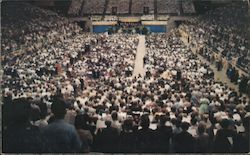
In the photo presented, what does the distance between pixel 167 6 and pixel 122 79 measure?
14574mm

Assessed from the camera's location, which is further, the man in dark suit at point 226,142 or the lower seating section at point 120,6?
the lower seating section at point 120,6

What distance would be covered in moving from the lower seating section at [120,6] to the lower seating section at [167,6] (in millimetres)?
3331

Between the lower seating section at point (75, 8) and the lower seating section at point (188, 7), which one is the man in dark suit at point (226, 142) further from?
the lower seating section at point (188, 7)

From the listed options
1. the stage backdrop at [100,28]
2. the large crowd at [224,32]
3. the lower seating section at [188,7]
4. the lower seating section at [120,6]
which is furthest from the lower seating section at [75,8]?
the large crowd at [224,32]

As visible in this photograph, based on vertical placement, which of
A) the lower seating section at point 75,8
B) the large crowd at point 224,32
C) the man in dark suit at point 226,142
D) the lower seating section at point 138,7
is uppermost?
the lower seating section at point 138,7

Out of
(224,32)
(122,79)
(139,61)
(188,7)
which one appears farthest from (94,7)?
(122,79)

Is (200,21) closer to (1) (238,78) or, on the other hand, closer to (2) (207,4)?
(2) (207,4)

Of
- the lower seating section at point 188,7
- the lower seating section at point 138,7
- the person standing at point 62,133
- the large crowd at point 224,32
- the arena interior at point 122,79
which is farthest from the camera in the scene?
the lower seating section at point 138,7

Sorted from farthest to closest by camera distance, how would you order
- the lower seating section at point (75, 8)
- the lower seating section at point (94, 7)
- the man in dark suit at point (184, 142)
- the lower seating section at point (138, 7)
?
1. the lower seating section at point (138, 7)
2. the lower seating section at point (94, 7)
3. the lower seating section at point (75, 8)
4. the man in dark suit at point (184, 142)

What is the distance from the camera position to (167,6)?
39.3m

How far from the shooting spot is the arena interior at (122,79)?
1230 centimetres

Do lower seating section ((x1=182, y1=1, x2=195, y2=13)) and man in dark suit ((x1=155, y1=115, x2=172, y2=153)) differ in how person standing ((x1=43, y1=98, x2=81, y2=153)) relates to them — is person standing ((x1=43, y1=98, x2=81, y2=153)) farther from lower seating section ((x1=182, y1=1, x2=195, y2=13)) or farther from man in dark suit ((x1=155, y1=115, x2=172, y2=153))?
lower seating section ((x1=182, y1=1, x2=195, y2=13))

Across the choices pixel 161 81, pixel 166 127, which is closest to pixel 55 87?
pixel 161 81

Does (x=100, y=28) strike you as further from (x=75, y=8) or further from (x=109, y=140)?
(x=109, y=140)
